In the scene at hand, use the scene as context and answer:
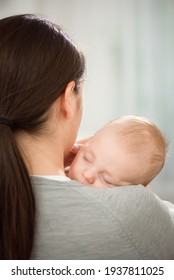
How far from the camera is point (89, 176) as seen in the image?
1.21 metres

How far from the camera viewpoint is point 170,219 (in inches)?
37.6

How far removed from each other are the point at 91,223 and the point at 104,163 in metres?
0.40

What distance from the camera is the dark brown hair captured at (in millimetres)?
894

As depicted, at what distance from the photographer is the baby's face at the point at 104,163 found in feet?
4.06

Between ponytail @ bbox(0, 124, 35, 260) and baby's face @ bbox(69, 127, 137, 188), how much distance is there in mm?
350

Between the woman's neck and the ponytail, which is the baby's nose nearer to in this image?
the woman's neck

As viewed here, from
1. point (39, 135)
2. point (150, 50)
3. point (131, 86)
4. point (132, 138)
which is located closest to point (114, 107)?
point (131, 86)

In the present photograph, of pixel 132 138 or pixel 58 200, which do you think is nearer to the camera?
pixel 58 200

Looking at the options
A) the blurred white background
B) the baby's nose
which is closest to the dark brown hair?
the baby's nose

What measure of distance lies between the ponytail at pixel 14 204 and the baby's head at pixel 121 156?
35 centimetres

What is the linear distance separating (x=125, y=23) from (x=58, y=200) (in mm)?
2205

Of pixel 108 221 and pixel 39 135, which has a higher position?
pixel 39 135

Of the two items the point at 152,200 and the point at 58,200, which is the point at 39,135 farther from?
the point at 152,200

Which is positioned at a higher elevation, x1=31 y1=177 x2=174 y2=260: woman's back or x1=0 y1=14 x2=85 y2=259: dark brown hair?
x1=0 y1=14 x2=85 y2=259: dark brown hair
